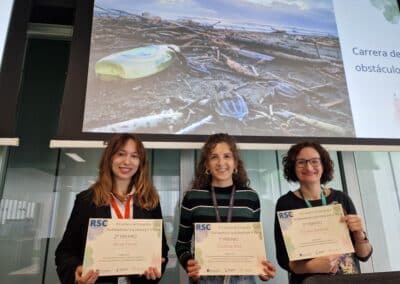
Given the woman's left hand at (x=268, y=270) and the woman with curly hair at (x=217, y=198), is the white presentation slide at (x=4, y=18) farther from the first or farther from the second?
the woman's left hand at (x=268, y=270)

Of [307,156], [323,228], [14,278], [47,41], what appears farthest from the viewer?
[47,41]

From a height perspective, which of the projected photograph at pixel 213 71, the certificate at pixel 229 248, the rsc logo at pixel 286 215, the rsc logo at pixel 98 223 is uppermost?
the projected photograph at pixel 213 71

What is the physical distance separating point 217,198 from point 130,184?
413 mm

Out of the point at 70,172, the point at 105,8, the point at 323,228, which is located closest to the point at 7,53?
the point at 105,8

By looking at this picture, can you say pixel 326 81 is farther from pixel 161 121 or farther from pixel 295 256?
pixel 295 256

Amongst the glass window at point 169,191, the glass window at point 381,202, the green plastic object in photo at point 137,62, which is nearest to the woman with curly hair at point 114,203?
the glass window at point 169,191

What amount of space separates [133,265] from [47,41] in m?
1.92

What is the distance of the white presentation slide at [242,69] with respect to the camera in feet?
5.96

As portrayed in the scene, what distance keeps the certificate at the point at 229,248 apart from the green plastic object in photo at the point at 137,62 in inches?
43.7

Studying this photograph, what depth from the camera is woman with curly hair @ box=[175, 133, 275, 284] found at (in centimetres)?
132

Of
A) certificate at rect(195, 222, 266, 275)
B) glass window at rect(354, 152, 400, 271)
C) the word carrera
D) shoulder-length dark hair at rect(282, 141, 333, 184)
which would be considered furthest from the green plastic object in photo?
glass window at rect(354, 152, 400, 271)

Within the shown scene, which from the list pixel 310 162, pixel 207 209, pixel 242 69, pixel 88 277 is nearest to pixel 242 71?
pixel 242 69

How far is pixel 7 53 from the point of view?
1823mm

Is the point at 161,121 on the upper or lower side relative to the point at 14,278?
upper
